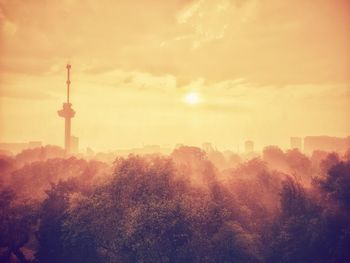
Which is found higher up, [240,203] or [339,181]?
[339,181]

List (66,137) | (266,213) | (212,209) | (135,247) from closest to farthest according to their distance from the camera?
(135,247) < (212,209) < (266,213) < (66,137)

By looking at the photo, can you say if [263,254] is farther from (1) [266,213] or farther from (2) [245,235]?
(1) [266,213]

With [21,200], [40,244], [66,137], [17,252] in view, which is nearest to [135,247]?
[40,244]

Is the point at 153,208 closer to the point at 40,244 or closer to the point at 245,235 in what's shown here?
the point at 245,235

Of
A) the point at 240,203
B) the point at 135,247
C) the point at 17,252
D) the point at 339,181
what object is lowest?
the point at 17,252

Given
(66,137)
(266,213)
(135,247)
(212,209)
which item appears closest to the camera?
(135,247)

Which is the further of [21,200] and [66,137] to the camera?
[66,137]

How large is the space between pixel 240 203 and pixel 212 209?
7.90m

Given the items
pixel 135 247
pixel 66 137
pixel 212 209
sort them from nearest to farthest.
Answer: pixel 135 247 → pixel 212 209 → pixel 66 137

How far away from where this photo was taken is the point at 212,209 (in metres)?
45.6

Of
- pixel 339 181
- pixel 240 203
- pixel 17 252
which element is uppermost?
pixel 339 181

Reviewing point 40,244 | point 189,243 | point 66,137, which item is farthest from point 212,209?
point 66,137

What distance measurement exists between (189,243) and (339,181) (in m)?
25.5

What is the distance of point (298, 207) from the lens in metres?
47.2
